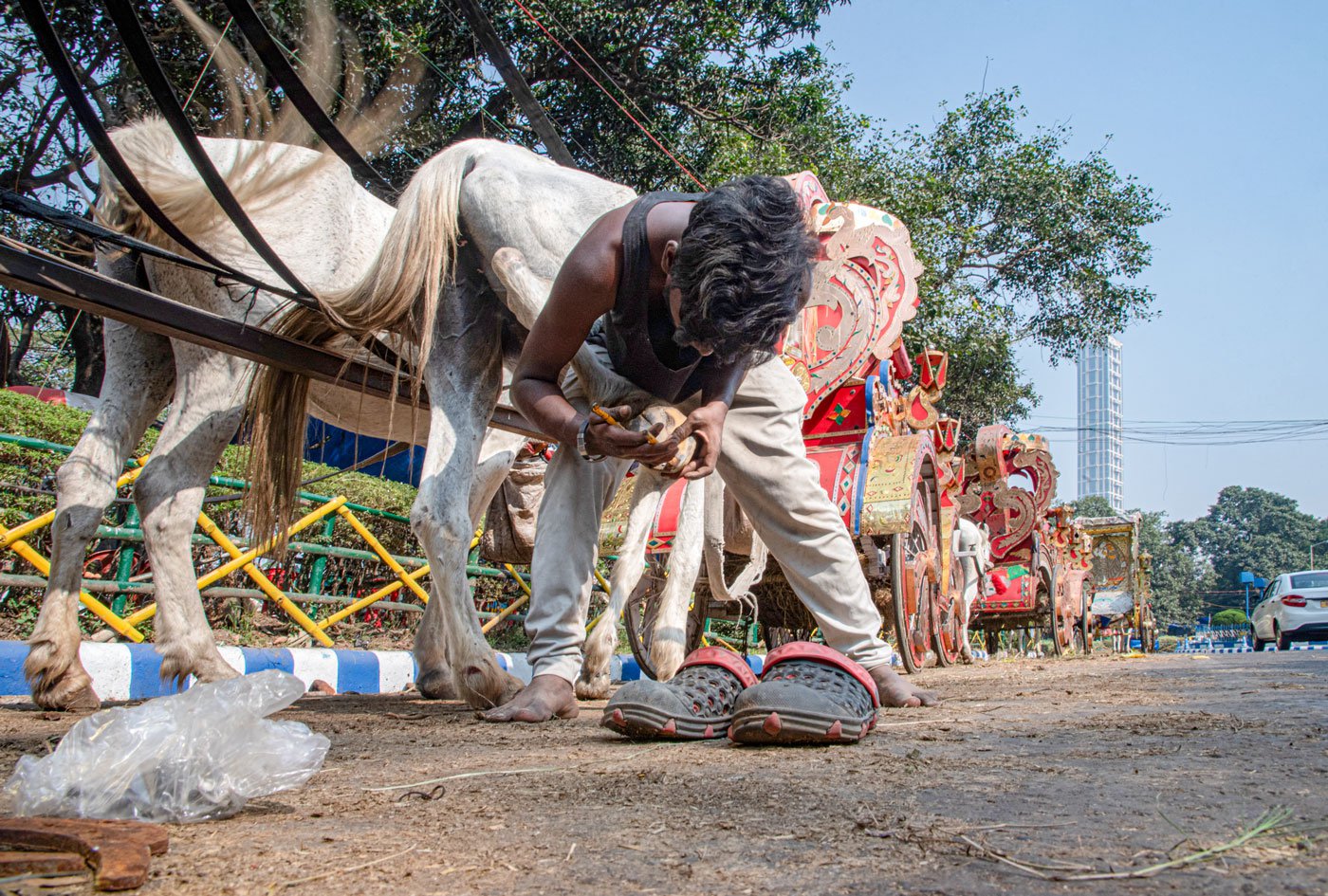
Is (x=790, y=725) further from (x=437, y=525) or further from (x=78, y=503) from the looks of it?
(x=78, y=503)

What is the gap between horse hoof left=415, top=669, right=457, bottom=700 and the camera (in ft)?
13.2

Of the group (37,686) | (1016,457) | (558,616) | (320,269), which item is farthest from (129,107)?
(1016,457)

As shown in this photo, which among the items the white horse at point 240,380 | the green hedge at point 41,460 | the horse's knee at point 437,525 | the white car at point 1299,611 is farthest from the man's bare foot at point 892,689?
the white car at point 1299,611

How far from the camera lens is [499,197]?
3180mm

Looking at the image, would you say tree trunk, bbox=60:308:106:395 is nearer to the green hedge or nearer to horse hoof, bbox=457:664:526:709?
the green hedge

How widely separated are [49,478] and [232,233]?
289 centimetres

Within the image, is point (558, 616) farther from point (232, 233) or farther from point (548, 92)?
point (548, 92)

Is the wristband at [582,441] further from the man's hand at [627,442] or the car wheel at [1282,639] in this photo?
the car wheel at [1282,639]

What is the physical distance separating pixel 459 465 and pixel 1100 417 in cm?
16720

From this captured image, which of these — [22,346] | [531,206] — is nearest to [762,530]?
[531,206]

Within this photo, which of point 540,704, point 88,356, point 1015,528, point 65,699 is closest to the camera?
point 540,704

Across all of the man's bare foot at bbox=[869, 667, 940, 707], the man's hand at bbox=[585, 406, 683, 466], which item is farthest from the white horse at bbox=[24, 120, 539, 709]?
the man's bare foot at bbox=[869, 667, 940, 707]

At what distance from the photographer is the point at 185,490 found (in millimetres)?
3658

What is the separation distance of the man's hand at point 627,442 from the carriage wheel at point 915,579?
3.39 meters
